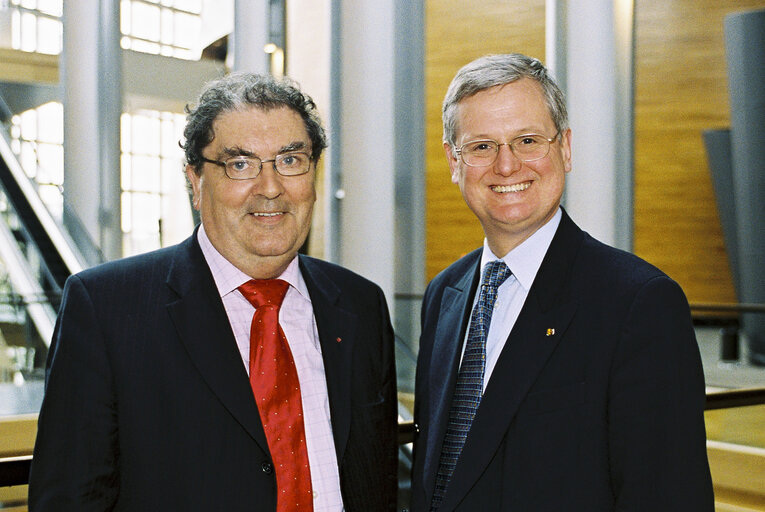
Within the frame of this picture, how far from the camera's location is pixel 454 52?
13.0 meters

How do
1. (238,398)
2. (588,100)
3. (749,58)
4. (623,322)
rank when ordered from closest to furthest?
1. (623,322)
2. (238,398)
3. (588,100)
4. (749,58)

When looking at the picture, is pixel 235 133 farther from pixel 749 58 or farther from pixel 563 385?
pixel 749 58

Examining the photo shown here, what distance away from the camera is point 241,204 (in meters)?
1.93

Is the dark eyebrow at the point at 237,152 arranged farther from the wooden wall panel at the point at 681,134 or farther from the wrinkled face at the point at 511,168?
the wooden wall panel at the point at 681,134

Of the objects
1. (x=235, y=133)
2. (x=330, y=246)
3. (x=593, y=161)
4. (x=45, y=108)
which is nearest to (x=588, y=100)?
(x=593, y=161)

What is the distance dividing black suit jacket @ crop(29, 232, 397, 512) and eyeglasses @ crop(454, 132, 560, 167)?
0.67 m

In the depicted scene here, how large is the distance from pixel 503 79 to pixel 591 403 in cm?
77

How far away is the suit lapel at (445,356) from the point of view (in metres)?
1.86

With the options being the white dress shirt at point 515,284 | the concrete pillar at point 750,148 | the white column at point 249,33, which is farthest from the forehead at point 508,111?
the concrete pillar at point 750,148

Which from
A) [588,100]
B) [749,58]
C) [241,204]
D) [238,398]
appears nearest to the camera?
[238,398]

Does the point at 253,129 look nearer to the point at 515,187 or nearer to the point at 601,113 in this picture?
the point at 515,187

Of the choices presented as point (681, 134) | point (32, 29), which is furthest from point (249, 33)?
point (32, 29)

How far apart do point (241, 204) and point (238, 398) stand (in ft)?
1.57

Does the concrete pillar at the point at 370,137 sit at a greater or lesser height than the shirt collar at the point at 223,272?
greater
